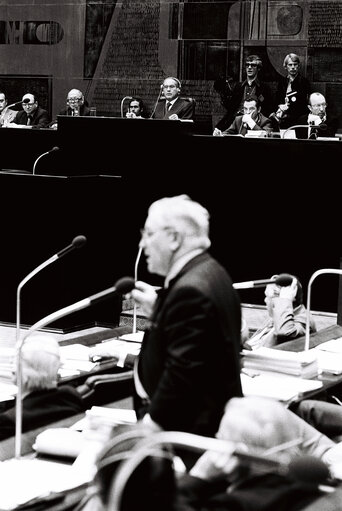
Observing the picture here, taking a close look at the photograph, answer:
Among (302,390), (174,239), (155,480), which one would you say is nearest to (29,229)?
(302,390)

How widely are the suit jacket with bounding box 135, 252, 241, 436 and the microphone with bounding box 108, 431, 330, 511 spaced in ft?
3.48

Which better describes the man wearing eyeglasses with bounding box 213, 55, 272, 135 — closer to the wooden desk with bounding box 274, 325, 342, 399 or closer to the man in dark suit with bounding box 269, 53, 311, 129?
the man in dark suit with bounding box 269, 53, 311, 129

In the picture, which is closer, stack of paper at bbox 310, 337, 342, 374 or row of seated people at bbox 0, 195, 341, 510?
row of seated people at bbox 0, 195, 341, 510

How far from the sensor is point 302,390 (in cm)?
511

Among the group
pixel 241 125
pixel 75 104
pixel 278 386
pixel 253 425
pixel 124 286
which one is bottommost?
pixel 278 386

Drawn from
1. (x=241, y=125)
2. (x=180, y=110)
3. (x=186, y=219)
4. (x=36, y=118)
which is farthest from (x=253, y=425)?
(x=36, y=118)

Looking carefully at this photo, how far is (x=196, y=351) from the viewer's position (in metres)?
3.34

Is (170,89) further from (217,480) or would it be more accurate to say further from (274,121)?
(217,480)

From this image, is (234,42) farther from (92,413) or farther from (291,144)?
(92,413)

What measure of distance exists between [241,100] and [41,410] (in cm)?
868

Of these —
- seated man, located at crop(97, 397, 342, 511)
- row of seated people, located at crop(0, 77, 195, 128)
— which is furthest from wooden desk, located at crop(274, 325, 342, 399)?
row of seated people, located at crop(0, 77, 195, 128)

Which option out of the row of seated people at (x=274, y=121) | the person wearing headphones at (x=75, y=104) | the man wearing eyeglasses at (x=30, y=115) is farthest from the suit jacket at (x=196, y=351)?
the man wearing eyeglasses at (x=30, y=115)

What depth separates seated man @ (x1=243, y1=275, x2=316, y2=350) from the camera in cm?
652

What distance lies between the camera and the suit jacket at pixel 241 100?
40.5 feet
